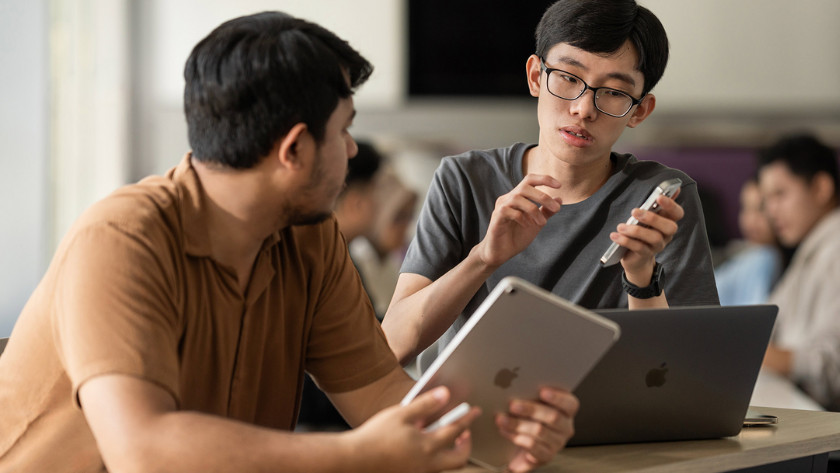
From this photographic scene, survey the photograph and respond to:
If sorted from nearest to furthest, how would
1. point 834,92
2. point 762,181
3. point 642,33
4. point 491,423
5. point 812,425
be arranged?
point 491,423, point 812,425, point 642,33, point 762,181, point 834,92

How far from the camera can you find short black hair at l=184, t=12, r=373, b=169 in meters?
1.02

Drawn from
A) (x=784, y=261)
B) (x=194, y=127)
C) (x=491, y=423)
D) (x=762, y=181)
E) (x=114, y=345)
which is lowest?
(x=784, y=261)

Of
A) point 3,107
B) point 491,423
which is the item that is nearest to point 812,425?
point 491,423

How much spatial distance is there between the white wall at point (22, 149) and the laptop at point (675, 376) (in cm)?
292

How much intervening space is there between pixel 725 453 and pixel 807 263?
2164mm

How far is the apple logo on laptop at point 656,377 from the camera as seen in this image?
3.72 feet

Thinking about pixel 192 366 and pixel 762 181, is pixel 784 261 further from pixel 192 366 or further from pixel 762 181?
pixel 192 366

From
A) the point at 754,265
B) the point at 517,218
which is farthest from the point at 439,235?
the point at 754,265

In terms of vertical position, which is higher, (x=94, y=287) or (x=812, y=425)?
(x=94, y=287)

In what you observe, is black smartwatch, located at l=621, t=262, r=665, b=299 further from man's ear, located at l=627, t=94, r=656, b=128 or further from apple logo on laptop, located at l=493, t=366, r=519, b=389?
apple logo on laptop, located at l=493, t=366, r=519, b=389

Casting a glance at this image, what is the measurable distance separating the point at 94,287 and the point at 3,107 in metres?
2.85

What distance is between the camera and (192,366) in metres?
1.09

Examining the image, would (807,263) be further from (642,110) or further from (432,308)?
(432,308)

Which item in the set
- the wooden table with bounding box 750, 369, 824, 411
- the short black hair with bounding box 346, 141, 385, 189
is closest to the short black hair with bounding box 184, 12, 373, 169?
the wooden table with bounding box 750, 369, 824, 411
